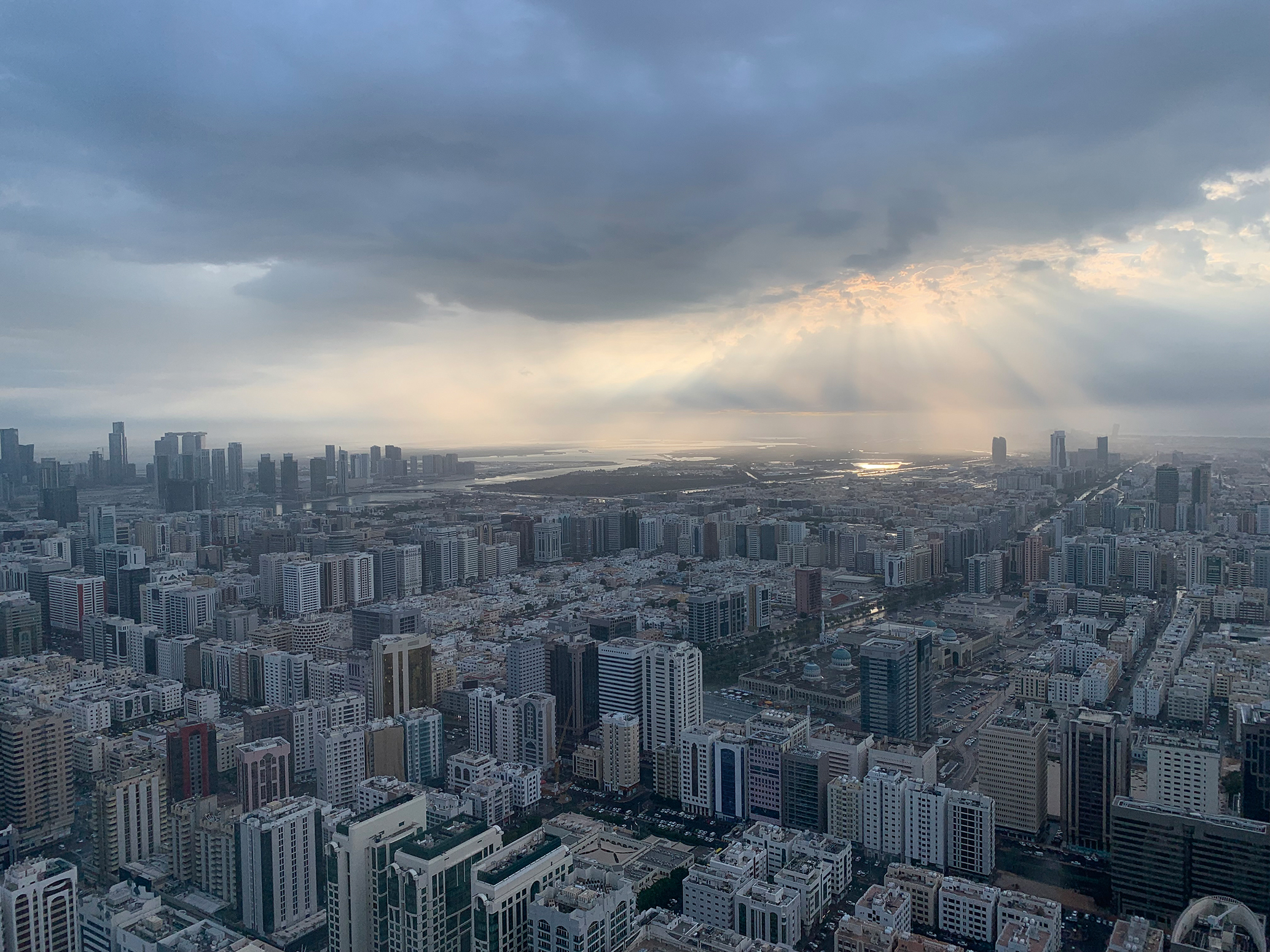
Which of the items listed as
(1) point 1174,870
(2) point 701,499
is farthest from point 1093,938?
(2) point 701,499

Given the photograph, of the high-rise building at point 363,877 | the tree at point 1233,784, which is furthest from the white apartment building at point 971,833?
the high-rise building at point 363,877

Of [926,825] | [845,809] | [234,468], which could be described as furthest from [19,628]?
[926,825]

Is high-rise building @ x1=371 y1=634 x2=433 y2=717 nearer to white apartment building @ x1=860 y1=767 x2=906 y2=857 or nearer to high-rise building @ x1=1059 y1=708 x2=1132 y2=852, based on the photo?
white apartment building @ x1=860 y1=767 x2=906 y2=857

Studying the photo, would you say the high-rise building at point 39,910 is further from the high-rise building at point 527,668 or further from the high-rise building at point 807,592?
the high-rise building at point 807,592

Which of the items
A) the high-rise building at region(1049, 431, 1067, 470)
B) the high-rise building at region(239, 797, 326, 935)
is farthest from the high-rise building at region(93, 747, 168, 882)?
the high-rise building at region(1049, 431, 1067, 470)

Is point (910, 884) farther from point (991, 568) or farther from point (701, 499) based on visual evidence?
point (701, 499)
